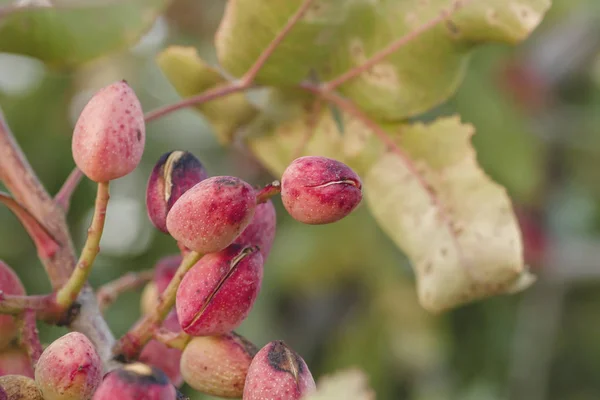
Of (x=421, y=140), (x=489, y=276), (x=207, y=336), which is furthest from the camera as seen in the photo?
(x=421, y=140)

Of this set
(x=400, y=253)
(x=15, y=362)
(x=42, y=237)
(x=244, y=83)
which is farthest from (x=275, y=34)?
(x=400, y=253)

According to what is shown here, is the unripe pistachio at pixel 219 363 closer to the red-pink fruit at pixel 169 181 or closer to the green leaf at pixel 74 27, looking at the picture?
the red-pink fruit at pixel 169 181

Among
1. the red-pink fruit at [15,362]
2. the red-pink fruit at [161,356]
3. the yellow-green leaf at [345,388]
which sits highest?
the yellow-green leaf at [345,388]

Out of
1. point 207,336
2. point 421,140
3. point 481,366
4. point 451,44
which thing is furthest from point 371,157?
point 481,366

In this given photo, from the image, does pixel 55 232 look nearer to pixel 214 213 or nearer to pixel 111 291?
pixel 111 291

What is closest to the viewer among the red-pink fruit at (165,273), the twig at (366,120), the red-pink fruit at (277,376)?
the red-pink fruit at (277,376)

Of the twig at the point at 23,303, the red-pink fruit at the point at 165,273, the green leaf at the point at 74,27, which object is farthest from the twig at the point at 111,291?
the green leaf at the point at 74,27

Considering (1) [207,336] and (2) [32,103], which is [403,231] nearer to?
(1) [207,336]
